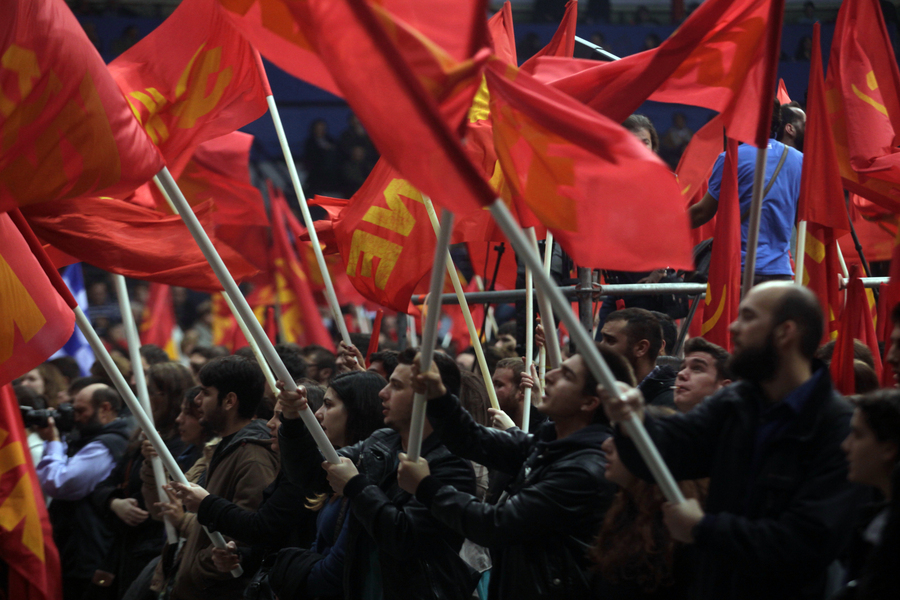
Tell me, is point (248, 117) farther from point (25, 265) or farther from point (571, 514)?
point (571, 514)

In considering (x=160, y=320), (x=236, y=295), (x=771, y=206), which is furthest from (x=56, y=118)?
(x=160, y=320)

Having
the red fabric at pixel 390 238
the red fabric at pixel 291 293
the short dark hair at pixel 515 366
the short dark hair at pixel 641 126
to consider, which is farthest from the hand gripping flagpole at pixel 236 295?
the red fabric at pixel 291 293

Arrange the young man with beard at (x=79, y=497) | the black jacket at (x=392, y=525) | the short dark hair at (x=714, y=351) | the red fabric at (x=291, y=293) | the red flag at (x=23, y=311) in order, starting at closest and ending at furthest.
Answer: the black jacket at (x=392, y=525) → the short dark hair at (x=714, y=351) → the red flag at (x=23, y=311) → the young man with beard at (x=79, y=497) → the red fabric at (x=291, y=293)

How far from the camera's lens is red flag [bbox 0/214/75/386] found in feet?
12.3

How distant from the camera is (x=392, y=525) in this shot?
118 inches

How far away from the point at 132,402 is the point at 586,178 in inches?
75.3

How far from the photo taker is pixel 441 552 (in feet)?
10.4

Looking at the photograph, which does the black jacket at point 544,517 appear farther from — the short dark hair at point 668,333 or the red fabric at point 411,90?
the short dark hair at point 668,333

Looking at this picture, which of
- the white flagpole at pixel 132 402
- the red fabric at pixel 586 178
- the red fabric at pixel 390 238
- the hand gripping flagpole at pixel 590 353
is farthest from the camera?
the red fabric at pixel 390 238

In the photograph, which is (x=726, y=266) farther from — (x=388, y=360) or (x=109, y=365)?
(x=109, y=365)

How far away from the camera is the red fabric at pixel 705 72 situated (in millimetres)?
3348

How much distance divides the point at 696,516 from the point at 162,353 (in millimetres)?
5929

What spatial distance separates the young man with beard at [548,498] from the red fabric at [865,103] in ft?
7.06

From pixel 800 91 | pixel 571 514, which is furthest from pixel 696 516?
pixel 800 91
